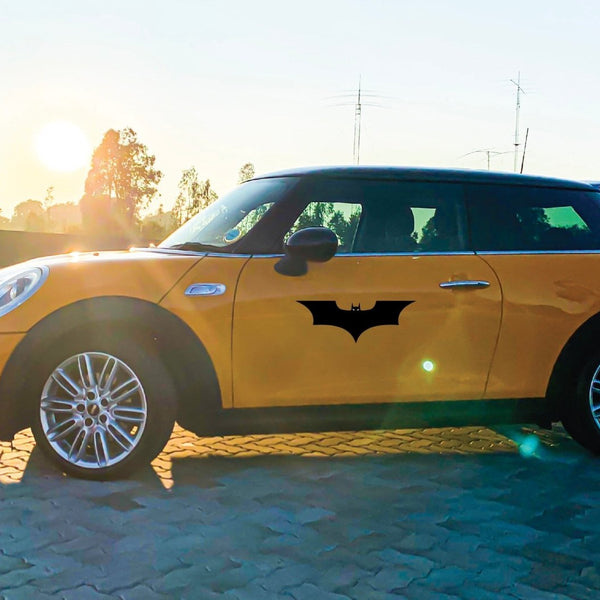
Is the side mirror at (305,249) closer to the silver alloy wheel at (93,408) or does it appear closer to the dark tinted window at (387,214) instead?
the dark tinted window at (387,214)

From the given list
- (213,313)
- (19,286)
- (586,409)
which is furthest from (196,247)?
(586,409)

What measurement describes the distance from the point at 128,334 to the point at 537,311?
2.33m

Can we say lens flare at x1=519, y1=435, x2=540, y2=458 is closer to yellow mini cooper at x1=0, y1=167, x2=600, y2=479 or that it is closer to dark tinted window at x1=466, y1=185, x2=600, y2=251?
yellow mini cooper at x1=0, y1=167, x2=600, y2=479

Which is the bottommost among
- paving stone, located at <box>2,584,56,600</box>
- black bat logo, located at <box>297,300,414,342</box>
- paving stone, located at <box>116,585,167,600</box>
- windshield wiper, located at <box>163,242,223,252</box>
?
paving stone, located at <box>2,584,56,600</box>

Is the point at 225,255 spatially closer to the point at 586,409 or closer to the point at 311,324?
the point at 311,324

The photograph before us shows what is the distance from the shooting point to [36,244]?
4672 cm

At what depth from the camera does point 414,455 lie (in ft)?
18.8

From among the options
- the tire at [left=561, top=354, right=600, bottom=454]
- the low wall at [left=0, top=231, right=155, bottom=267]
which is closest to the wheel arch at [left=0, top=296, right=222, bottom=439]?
the tire at [left=561, top=354, right=600, bottom=454]

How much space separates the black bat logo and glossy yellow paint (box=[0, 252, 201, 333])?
727mm

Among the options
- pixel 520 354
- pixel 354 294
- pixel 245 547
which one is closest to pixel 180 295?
pixel 354 294

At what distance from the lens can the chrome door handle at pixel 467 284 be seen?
521 cm

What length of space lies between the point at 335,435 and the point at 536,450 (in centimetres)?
132

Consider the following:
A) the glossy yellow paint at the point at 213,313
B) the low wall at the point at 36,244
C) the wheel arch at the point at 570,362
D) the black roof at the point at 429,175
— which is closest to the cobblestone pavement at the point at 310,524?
the wheel arch at the point at 570,362

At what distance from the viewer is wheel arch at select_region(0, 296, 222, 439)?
4.90m
